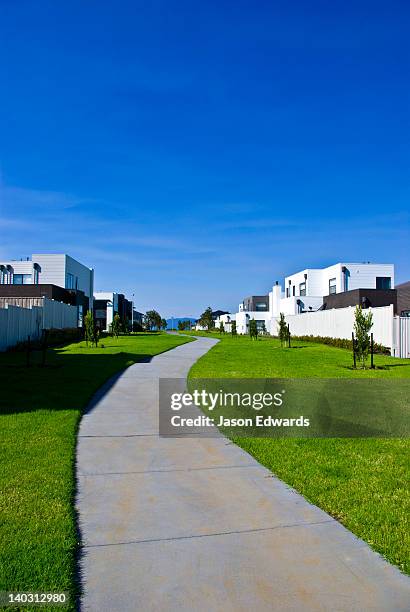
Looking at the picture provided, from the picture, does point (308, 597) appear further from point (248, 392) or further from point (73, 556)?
point (248, 392)

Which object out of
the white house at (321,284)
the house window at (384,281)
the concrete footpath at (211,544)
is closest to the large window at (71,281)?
the white house at (321,284)

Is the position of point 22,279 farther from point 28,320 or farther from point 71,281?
point 28,320

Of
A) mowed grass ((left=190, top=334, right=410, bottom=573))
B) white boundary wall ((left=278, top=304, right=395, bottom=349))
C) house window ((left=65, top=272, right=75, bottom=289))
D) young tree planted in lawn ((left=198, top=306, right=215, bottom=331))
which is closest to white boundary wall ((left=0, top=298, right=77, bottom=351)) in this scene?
white boundary wall ((left=278, top=304, right=395, bottom=349))

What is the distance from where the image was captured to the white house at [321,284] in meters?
55.0

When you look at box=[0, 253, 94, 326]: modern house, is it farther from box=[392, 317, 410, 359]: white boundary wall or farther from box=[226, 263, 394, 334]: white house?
box=[392, 317, 410, 359]: white boundary wall

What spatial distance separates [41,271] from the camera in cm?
5662

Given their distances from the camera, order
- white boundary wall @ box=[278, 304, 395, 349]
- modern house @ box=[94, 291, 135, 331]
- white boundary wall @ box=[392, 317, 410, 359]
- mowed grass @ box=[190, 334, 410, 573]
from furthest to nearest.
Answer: modern house @ box=[94, 291, 135, 331] → white boundary wall @ box=[278, 304, 395, 349] → white boundary wall @ box=[392, 317, 410, 359] → mowed grass @ box=[190, 334, 410, 573]

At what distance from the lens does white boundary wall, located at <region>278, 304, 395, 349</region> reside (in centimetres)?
2495

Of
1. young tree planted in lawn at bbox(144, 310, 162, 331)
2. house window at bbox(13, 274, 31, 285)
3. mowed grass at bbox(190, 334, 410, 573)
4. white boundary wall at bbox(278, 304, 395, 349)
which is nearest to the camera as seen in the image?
mowed grass at bbox(190, 334, 410, 573)

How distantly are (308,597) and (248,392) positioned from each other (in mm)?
8120

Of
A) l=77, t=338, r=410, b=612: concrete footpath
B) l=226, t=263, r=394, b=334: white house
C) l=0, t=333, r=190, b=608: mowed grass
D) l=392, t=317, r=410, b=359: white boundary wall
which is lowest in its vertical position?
l=77, t=338, r=410, b=612: concrete footpath

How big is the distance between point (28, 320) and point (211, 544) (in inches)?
1012

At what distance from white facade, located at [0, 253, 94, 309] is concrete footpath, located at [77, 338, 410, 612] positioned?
50442mm

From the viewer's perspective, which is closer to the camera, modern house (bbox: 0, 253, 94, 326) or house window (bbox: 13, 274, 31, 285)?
modern house (bbox: 0, 253, 94, 326)
